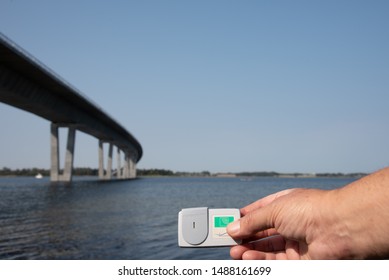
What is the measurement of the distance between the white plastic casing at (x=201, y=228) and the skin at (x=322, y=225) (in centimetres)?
5

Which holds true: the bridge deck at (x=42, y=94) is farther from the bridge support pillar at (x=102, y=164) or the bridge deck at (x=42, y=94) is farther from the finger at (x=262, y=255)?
the finger at (x=262, y=255)

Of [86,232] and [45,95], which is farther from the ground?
[45,95]

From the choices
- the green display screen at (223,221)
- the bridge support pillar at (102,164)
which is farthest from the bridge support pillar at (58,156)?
the green display screen at (223,221)

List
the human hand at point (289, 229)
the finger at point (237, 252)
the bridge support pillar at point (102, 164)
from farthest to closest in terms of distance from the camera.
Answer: the bridge support pillar at point (102, 164)
the finger at point (237, 252)
the human hand at point (289, 229)

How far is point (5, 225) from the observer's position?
16.3 metres

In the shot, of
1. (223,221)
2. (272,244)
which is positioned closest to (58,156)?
(272,244)

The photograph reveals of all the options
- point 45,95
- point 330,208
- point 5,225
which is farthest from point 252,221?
point 45,95

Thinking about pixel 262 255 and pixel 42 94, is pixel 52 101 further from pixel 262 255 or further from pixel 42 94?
pixel 262 255

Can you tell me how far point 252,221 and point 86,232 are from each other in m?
14.1

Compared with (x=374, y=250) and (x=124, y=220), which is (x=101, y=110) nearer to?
(x=124, y=220)

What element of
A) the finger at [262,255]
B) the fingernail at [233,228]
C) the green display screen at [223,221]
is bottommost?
the finger at [262,255]

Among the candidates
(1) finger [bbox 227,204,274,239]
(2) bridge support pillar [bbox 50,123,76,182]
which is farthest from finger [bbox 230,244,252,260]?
(2) bridge support pillar [bbox 50,123,76,182]

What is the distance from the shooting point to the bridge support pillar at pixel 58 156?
58438 millimetres

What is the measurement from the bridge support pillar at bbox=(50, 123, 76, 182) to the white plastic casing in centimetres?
5842
